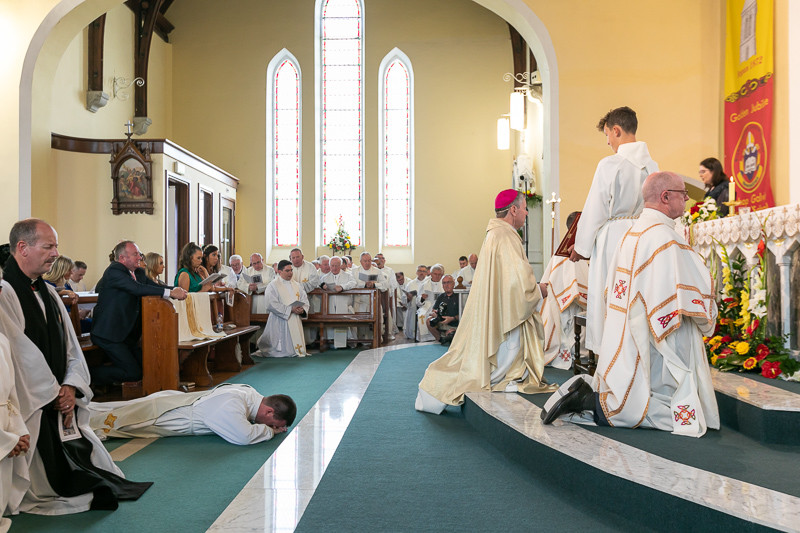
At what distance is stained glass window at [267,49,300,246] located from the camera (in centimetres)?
1727

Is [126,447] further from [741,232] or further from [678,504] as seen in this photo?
[741,232]

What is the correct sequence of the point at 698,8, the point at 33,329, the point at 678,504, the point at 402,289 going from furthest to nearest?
the point at 402,289 → the point at 698,8 → the point at 33,329 → the point at 678,504

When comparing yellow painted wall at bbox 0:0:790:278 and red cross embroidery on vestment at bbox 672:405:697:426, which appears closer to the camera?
red cross embroidery on vestment at bbox 672:405:697:426

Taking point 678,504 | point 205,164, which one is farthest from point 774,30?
point 205,164

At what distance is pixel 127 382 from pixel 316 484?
10.8 feet

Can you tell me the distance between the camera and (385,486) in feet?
11.6

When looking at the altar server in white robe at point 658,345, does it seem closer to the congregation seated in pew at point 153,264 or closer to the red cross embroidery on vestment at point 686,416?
the red cross embroidery on vestment at point 686,416

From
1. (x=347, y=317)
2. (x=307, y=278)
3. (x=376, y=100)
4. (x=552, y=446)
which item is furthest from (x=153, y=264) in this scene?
(x=376, y=100)

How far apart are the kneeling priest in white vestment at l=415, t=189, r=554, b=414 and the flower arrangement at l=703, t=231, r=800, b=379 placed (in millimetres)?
1365

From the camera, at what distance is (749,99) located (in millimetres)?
7555

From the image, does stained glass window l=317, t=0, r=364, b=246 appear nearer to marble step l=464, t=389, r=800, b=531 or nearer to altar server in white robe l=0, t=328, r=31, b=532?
marble step l=464, t=389, r=800, b=531

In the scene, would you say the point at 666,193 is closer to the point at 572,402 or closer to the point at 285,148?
the point at 572,402

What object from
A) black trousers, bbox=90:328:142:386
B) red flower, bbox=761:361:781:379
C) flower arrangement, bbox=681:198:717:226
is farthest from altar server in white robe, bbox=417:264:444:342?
red flower, bbox=761:361:781:379

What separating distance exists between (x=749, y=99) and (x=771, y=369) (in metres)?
4.06
